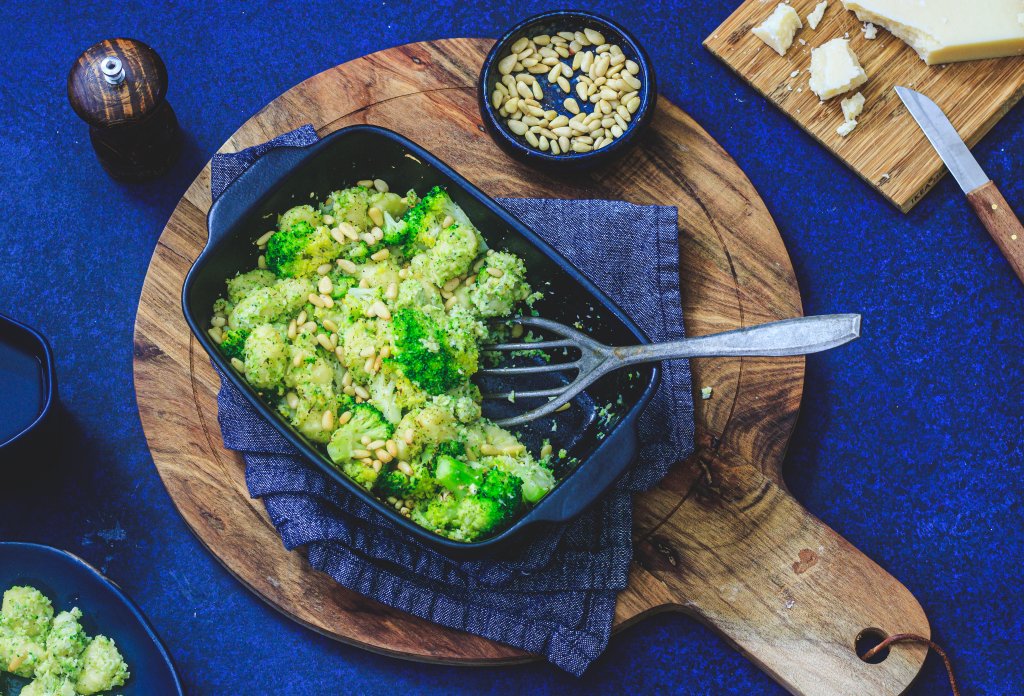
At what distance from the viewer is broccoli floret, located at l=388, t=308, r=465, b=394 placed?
243 centimetres

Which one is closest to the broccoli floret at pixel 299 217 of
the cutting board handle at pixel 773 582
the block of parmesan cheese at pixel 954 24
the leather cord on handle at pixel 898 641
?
the cutting board handle at pixel 773 582

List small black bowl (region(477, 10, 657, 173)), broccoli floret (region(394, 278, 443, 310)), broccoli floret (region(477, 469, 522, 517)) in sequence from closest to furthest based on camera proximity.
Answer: broccoli floret (region(477, 469, 522, 517)) → broccoli floret (region(394, 278, 443, 310)) → small black bowl (region(477, 10, 657, 173))

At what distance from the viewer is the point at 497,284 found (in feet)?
8.29

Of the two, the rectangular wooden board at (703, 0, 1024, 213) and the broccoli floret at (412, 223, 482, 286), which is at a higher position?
the rectangular wooden board at (703, 0, 1024, 213)

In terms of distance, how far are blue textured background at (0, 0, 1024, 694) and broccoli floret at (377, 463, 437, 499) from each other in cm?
63

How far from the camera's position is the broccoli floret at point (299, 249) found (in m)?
2.52

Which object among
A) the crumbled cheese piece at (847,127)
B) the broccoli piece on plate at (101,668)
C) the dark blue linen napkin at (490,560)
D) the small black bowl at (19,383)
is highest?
the crumbled cheese piece at (847,127)

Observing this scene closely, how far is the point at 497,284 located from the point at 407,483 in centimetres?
52

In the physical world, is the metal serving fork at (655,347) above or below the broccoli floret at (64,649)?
above

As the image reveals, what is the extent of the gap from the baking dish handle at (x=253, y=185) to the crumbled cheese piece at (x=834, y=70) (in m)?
1.42

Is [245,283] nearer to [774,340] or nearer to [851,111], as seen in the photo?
[774,340]

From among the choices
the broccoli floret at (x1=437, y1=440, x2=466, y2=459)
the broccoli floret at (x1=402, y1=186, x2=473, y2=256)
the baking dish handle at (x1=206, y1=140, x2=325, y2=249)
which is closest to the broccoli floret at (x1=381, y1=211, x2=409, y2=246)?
the broccoli floret at (x1=402, y1=186, x2=473, y2=256)

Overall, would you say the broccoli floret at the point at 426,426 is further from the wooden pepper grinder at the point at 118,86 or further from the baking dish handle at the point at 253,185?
the wooden pepper grinder at the point at 118,86

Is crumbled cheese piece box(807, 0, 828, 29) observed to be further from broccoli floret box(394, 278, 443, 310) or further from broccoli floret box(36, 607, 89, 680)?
broccoli floret box(36, 607, 89, 680)
